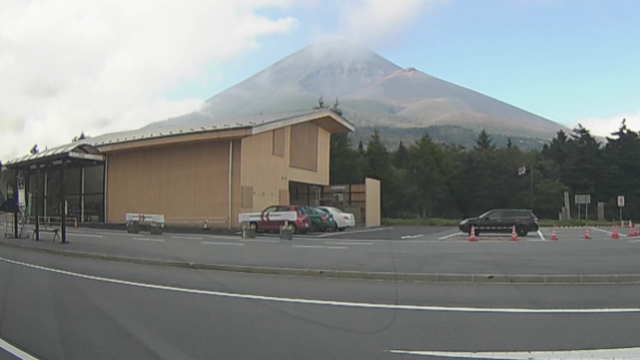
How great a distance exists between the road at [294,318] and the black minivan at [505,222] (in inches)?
766

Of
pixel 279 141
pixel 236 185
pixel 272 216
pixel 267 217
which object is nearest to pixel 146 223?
pixel 236 185

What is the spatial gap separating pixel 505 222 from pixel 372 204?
15.1m

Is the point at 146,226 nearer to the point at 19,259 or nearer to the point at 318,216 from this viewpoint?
the point at 318,216

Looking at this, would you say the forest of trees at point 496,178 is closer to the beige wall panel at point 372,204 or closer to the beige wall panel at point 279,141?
the beige wall panel at point 372,204

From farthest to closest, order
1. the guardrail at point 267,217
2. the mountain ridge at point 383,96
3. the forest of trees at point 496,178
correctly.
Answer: the mountain ridge at point 383,96 < the forest of trees at point 496,178 < the guardrail at point 267,217

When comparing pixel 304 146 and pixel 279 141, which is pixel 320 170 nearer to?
pixel 304 146

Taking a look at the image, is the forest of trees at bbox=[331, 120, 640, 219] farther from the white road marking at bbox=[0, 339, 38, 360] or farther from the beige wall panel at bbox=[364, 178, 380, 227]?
the white road marking at bbox=[0, 339, 38, 360]

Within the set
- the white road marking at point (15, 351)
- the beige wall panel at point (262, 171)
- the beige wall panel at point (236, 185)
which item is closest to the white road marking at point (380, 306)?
the white road marking at point (15, 351)

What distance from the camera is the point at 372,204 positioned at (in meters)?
43.2

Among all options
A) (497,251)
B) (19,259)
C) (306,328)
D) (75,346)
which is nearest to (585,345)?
(306,328)

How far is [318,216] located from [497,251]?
1509cm

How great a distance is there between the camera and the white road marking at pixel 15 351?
5516 mm

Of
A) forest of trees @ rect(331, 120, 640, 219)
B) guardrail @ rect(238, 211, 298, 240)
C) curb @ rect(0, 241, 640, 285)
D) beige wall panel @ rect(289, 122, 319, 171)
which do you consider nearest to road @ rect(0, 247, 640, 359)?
curb @ rect(0, 241, 640, 285)

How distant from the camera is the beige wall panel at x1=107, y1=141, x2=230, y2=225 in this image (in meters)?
33.7
